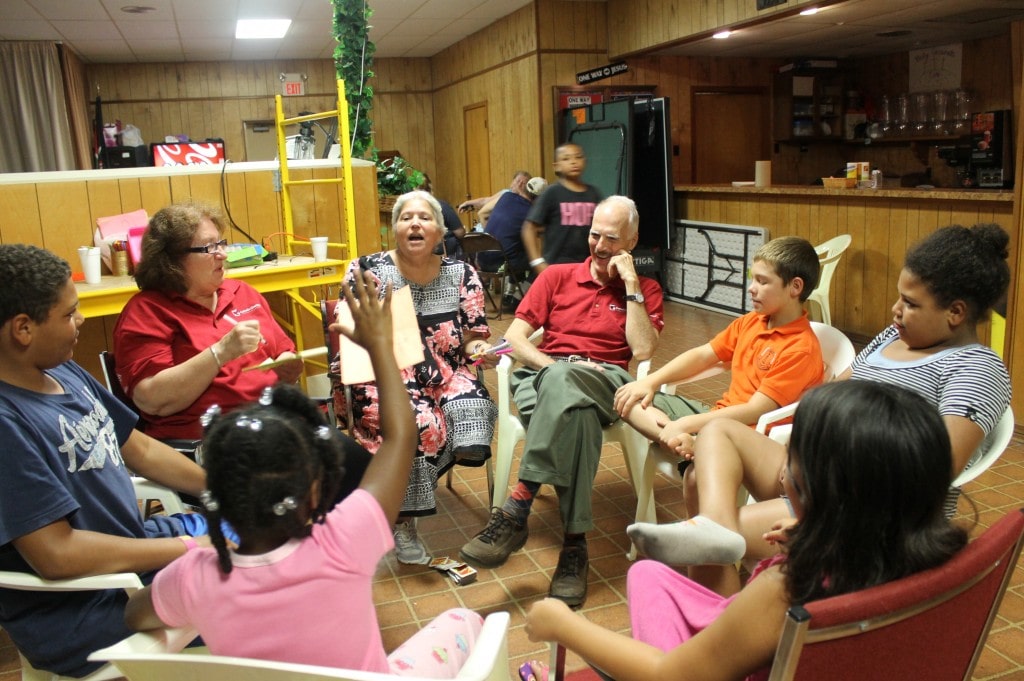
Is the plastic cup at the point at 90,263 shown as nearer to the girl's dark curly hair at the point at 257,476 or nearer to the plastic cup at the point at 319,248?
the plastic cup at the point at 319,248

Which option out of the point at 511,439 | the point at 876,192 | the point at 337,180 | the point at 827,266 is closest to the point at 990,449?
the point at 511,439

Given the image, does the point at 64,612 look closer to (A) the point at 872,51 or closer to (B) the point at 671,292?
(B) the point at 671,292

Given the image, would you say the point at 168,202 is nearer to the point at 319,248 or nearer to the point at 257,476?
the point at 319,248

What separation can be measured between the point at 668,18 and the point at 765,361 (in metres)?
5.42

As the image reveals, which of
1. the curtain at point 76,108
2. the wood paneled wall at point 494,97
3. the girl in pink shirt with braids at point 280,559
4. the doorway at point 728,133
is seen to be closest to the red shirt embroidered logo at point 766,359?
the girl in pink shirt with braids at point 280,559

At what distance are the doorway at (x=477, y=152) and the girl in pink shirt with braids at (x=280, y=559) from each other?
8410mm

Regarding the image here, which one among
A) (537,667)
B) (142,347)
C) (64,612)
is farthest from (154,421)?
(537,667)

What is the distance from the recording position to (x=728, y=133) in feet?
28.5

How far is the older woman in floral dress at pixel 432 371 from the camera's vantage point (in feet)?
8.37

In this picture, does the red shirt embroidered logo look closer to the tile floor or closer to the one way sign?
the tile floor

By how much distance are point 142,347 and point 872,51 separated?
8.79 metres

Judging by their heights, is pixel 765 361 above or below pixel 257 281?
below

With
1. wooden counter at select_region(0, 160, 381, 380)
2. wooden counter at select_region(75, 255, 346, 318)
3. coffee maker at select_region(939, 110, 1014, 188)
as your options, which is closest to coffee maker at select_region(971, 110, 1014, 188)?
coffee maker at select_region(939, 110, 1014, 188)

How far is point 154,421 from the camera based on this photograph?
2.31 m
